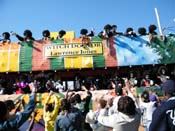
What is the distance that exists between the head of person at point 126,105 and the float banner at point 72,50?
1164cm

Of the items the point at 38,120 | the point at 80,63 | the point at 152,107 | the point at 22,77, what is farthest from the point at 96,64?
the point at 152,107

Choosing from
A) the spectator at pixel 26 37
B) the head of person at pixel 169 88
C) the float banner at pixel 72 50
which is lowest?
the head of person at pixel 169 88

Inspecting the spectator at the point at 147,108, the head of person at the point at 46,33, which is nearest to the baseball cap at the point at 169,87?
the spectator at the point at 147,108

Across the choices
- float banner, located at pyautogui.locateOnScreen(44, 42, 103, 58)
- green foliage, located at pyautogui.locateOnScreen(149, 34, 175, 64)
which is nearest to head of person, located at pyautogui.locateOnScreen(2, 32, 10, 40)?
float banner, located at pyautogui.locateOnScreen(44, 42, 103, 58)

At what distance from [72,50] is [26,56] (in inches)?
77.0

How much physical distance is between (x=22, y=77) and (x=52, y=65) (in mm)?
1346

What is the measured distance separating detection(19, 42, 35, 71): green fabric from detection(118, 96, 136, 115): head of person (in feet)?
39.9

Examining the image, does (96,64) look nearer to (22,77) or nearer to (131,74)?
(131,74)

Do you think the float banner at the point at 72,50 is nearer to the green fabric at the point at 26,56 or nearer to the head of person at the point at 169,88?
the green fabric at the point at 26,56

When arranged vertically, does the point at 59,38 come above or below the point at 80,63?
above

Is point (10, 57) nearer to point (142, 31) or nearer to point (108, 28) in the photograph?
point (108, 28)

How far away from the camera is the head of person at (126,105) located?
5.12 m

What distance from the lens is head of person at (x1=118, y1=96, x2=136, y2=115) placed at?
5.12m

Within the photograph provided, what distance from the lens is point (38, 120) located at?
43.7 ft
